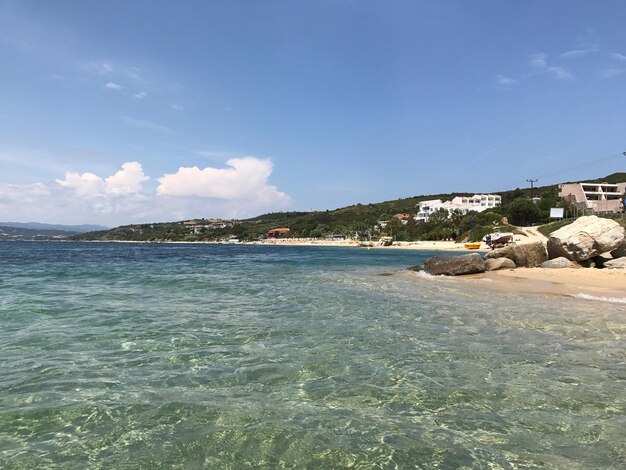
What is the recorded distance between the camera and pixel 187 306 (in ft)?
50.3

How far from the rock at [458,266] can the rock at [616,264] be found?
7.64 meters

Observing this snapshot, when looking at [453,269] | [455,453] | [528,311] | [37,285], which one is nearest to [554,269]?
[453,269]

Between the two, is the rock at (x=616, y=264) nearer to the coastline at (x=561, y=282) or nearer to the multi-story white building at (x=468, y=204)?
the coastline at (x=561, y=282)

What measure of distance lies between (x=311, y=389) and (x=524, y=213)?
105111 millimetres

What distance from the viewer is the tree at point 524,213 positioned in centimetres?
9838

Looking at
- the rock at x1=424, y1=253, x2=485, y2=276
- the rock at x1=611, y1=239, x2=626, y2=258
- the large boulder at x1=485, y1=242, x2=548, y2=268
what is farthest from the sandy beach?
the rock at x1=611, y1=239, x2=626, y2=258

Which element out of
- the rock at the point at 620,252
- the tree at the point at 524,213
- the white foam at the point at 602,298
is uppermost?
the tree at the point at 524,213

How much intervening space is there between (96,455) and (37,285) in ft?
66.9

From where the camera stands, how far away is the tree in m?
98.4

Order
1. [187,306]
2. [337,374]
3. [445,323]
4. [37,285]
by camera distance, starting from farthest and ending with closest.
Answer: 1. [37,285]
2. [187,306]
3. [445,323]
4. [337,374]

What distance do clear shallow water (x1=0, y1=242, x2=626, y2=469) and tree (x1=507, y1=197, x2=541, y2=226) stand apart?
94.2 m

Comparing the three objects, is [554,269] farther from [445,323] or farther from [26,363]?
[26,363]

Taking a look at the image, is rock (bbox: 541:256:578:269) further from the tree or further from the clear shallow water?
the tree

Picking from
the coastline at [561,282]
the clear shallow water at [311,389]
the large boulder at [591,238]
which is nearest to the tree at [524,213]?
the large boulder at [591,238]
